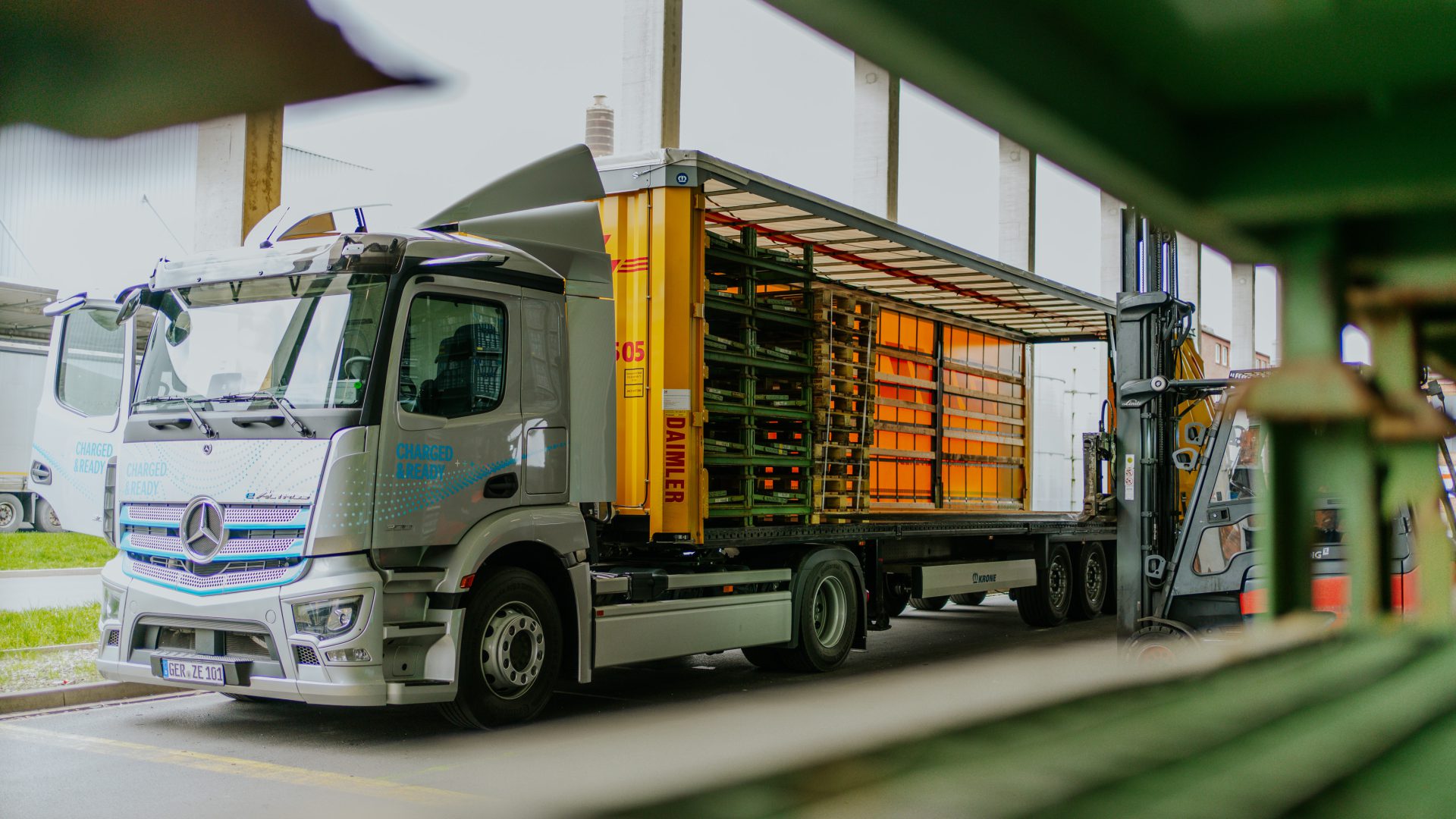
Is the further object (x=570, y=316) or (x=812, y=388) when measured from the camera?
(x=812, y=388)

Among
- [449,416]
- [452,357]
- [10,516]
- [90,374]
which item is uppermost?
[90,374]

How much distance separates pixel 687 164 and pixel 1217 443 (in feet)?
13.3

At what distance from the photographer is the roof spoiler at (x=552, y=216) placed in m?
8.22

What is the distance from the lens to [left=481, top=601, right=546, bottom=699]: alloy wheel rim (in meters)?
7.70

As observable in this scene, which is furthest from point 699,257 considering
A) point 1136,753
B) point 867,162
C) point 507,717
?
point 867,162

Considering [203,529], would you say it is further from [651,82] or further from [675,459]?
[651,82]

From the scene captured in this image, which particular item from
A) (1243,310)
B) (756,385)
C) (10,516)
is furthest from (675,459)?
(1243,310)

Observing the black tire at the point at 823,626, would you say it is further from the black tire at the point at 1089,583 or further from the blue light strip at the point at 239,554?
the black tire at the point at 1089,583

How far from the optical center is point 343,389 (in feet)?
23.8

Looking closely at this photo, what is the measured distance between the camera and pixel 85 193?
792mm

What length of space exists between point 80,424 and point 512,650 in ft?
19.1

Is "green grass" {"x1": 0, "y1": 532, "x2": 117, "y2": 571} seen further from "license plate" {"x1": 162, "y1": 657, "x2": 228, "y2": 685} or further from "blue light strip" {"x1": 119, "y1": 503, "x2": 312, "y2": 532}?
"license plate" {"x1": 162, "y1": 657, "x2": 228, "y2": 685}

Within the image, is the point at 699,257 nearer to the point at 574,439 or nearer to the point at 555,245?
the point at 555,245

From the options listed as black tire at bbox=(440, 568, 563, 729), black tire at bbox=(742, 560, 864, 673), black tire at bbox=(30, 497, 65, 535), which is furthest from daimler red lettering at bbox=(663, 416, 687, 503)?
black tire at bbox=(30, 497, 65, 535)
